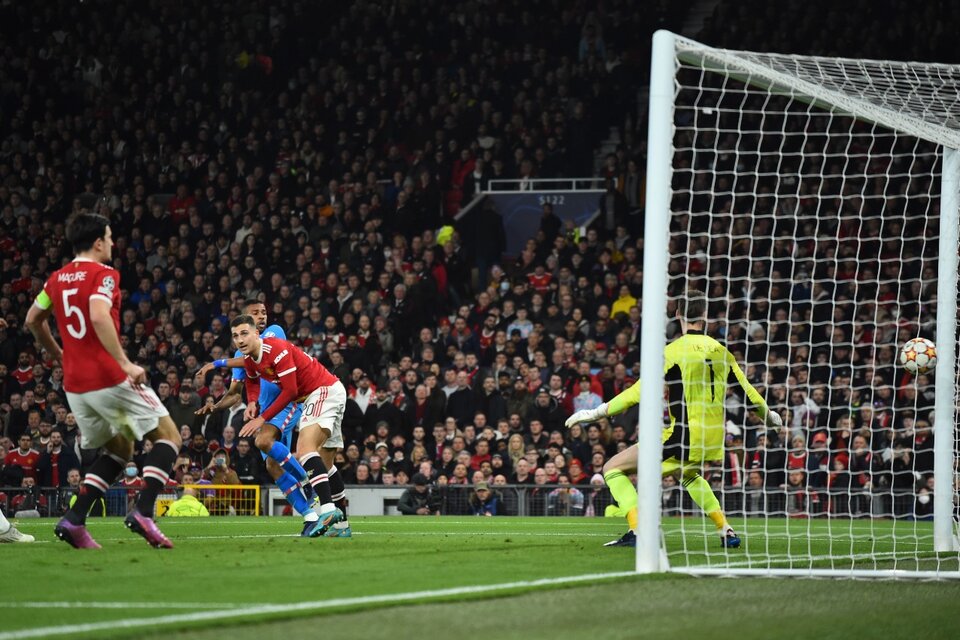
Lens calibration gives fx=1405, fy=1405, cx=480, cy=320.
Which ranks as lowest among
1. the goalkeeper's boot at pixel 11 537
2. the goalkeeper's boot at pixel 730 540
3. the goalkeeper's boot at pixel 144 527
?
the goalkeeper's boot at pixel 11 537

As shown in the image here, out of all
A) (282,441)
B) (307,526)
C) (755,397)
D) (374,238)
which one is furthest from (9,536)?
(374,238)

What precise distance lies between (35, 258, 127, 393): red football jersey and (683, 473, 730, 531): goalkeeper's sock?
4.29 m

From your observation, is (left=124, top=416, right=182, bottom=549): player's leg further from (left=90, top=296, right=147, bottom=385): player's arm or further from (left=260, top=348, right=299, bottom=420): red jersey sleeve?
(left=260, top=348, right=299, bottom=420): red jersey sleeve

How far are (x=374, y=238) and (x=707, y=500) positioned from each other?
539 inches

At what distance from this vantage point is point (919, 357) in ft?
36.3

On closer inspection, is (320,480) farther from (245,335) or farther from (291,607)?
(291,607)

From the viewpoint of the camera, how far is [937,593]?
7.62 m

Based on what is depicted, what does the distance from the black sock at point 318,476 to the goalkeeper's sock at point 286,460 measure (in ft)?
1.67

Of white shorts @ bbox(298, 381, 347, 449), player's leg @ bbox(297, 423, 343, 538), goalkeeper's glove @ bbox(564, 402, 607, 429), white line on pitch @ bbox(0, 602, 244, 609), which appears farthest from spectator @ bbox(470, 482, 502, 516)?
white line on pitch @ bbox(0, 602, 244, 609)

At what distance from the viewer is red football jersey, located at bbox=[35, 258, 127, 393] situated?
28.8ft

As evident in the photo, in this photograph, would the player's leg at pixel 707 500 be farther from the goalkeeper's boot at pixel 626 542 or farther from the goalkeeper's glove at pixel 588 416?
the goalkeeper's glove at pixel 588 416

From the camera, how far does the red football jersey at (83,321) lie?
8.79 meters

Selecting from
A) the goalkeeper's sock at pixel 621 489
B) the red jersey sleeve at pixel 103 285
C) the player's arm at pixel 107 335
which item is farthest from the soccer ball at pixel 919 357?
the red jersey sleeve at pixel 103 285

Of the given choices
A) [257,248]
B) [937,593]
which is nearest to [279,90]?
[257,248]
